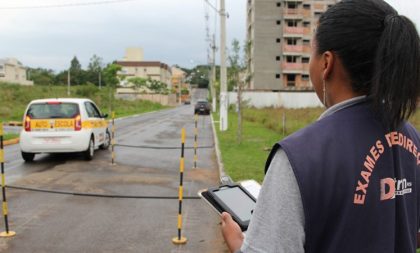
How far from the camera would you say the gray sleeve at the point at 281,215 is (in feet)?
4.13

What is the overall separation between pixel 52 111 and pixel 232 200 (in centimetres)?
1057

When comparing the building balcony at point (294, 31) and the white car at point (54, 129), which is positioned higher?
the building balcony at point (294, 31)

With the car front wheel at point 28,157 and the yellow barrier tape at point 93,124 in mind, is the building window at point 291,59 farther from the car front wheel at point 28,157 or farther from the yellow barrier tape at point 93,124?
the car front wheel at point 28,157

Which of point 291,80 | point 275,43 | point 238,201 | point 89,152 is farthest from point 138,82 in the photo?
point 238,201

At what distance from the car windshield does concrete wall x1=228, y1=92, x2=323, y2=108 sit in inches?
1337

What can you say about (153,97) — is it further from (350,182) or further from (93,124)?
(350,182)

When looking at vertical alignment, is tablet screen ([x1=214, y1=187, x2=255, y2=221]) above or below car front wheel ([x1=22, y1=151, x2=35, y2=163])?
above

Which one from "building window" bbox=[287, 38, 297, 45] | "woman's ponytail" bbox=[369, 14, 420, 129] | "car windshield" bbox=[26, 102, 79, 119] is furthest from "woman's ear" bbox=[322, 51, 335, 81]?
"building window" bbox=[287, 38, 297, 45]

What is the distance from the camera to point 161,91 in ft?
327

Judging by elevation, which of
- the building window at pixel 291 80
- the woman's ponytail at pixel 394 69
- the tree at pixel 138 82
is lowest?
the woman's ponytail at pixel 394 69

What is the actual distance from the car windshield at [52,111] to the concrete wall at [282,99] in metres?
34.0

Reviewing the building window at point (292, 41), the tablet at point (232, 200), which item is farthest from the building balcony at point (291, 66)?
the tablet at point (232, 200)

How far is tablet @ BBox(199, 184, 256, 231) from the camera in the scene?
209cm

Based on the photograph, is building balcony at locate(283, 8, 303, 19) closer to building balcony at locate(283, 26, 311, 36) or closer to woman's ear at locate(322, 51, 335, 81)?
building balcony at locate(283, 26, 311, 36)
